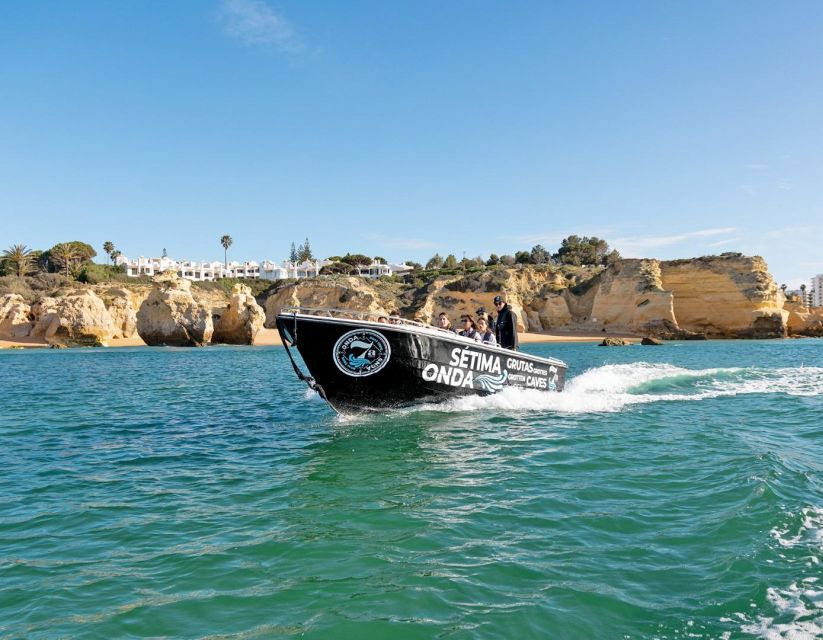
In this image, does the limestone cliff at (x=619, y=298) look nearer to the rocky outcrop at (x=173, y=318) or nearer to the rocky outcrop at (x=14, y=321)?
the rocky outcrop at (x=173, y=318)

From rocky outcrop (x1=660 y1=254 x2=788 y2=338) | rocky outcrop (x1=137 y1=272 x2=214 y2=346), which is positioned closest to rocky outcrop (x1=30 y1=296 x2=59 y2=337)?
rocky outcrop (x1=137 y1=272 x2=214 y2=346)

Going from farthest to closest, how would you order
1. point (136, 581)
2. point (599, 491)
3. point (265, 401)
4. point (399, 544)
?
point (265, 401) < point (599, 491) < point (399, 544) < point (136, 581)

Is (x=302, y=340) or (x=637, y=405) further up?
(x=302, y=340)

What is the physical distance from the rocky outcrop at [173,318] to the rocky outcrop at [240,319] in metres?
1.54

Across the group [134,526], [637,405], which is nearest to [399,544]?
[134,526]

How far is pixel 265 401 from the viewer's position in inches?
641

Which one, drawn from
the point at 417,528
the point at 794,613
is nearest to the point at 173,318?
the point at 417,528

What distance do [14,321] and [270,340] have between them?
2323 cm

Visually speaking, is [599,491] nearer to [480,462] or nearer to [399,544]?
[480,462]

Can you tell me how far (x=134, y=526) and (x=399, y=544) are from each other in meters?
2.77

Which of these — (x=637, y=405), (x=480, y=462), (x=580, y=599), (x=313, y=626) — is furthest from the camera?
(x=637, y=405)

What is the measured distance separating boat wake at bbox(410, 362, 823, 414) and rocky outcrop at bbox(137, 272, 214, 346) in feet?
125

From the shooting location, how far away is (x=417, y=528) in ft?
19.1

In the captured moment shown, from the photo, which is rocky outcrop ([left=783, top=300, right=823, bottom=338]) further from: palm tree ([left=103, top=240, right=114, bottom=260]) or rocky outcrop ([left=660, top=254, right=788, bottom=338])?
palm tree ([left=103, top=240, right=114, bottom=260])
